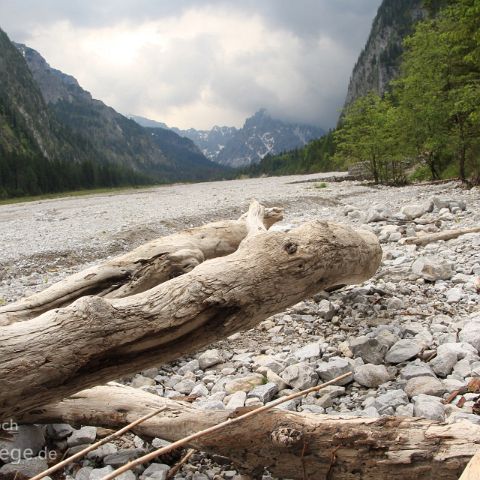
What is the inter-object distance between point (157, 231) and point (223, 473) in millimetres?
14398

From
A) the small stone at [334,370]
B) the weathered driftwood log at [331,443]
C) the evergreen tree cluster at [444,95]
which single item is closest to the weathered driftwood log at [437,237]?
the small stone at [334,370]

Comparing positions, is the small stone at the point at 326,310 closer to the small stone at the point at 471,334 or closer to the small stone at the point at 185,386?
the small stone at the point at 471,334

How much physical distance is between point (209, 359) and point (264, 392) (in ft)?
4.19

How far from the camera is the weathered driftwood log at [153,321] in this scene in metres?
3.07

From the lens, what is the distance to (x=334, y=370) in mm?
4598

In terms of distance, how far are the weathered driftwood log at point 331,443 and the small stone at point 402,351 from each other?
2.15 meters

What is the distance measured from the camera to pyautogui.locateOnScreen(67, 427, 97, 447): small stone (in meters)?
3.67

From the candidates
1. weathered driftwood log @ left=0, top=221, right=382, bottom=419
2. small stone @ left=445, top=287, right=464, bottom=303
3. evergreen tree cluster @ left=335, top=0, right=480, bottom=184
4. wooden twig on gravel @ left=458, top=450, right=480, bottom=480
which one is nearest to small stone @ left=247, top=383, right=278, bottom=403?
weathered driftwood log @ left=0, top=221, right=382, bottom=419

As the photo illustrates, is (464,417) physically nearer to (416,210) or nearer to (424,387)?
(424,387)

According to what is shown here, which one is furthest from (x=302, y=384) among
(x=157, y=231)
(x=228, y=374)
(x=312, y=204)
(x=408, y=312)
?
(x=312, y=204)

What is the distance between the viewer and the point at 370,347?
5090 millimetres

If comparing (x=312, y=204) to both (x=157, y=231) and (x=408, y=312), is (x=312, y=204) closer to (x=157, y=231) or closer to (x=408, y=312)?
(x=157, y=231)

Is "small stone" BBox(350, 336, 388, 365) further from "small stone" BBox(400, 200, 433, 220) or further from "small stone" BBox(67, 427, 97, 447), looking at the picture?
"small stone" BBox(400, 200, 433, 220)

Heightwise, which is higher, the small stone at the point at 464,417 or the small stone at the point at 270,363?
the small stone at the point at 464,417
